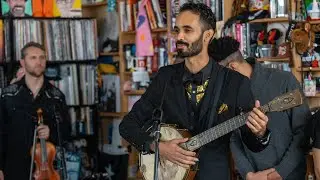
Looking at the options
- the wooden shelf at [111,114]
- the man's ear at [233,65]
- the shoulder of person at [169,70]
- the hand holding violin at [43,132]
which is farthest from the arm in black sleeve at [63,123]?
the shoulder of person at [169,70]

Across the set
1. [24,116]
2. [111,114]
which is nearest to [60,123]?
[24,116]

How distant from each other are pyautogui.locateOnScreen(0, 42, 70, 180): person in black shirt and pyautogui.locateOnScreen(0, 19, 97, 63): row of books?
44 centimetres

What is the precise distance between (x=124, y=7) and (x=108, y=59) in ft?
2.34

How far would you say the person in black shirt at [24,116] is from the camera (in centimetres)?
480

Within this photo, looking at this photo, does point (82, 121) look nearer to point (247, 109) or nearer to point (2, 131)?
Result: point (2, 131)

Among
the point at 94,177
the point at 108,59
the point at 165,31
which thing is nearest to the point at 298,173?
the point at 165,31

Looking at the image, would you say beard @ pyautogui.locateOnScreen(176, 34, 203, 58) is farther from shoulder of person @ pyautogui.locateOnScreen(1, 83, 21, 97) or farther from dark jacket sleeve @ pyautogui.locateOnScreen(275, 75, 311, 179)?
shoulder of person @ pyautogui.locateOnScreen(1, 83, 21, 97)

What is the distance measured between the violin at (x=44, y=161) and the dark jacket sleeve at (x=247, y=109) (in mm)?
2209

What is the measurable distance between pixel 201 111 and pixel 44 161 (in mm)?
2071

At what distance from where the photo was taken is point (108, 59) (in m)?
6.24

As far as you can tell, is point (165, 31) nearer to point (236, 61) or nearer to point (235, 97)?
point (236, 61)

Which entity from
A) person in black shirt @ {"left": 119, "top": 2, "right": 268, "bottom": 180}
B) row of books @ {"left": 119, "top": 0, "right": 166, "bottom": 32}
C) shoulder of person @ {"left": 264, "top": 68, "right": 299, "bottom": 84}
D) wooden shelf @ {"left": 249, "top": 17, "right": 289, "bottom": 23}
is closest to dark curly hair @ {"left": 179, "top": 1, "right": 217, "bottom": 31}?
person in black shirt @ {"left": 119, "top": 2, "right": 268, "bottom": 180}

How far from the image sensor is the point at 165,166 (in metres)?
3.05

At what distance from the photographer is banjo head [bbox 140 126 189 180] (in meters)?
2.91
